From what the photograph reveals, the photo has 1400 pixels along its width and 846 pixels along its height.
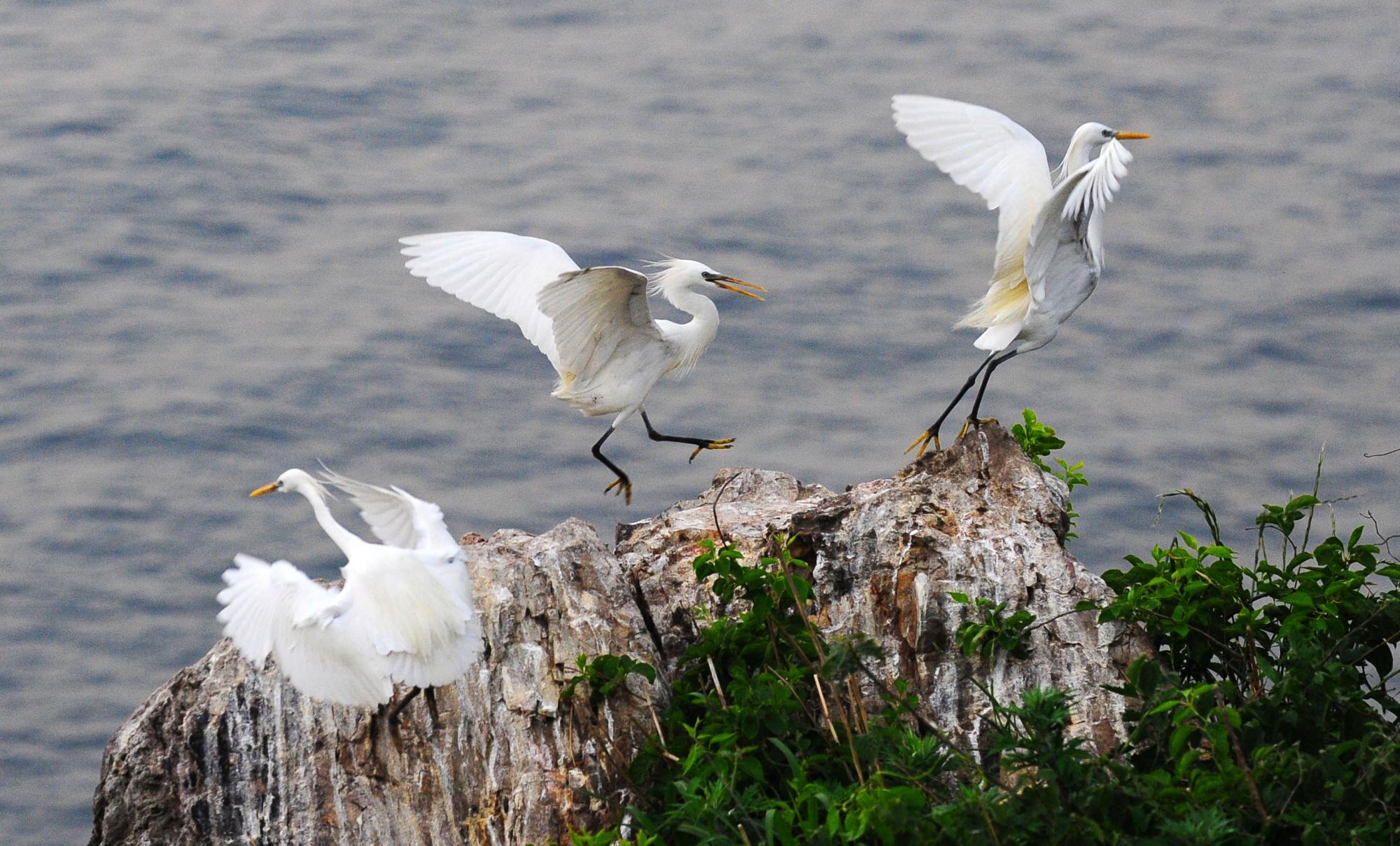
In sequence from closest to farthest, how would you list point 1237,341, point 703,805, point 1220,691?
point 703,805 → point 1220,691 → point 1237,341

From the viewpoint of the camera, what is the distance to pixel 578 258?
1191 centimetres

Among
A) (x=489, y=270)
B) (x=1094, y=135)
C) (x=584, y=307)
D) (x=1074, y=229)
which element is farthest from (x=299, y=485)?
(x=1094, y=135)

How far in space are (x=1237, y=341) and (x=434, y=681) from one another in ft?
27.5

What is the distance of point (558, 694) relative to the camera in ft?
16.9

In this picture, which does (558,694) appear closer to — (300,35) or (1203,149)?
(1203,149)

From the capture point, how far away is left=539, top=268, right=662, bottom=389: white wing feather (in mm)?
6660

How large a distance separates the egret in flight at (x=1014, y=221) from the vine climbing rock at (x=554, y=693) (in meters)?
1.10

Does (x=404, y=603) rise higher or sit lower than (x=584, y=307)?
lower

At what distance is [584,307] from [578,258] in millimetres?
5001

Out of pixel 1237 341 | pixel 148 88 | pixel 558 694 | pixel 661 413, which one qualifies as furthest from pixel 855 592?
pixel 148 88

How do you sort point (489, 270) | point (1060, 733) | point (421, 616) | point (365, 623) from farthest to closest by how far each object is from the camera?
point (489, 270)
point (365, 623)
point (421, 616)
point (1060, 733)

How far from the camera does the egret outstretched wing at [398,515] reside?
17.7 feet

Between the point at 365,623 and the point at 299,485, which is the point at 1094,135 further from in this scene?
the point at 365,623

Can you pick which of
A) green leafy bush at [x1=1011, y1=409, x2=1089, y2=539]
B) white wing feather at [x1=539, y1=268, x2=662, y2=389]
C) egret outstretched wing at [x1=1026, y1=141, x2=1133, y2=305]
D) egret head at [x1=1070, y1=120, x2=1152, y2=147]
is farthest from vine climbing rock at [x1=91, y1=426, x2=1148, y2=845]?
egret head at [x1=1070, y1=120, x2=1152, y2=147]
